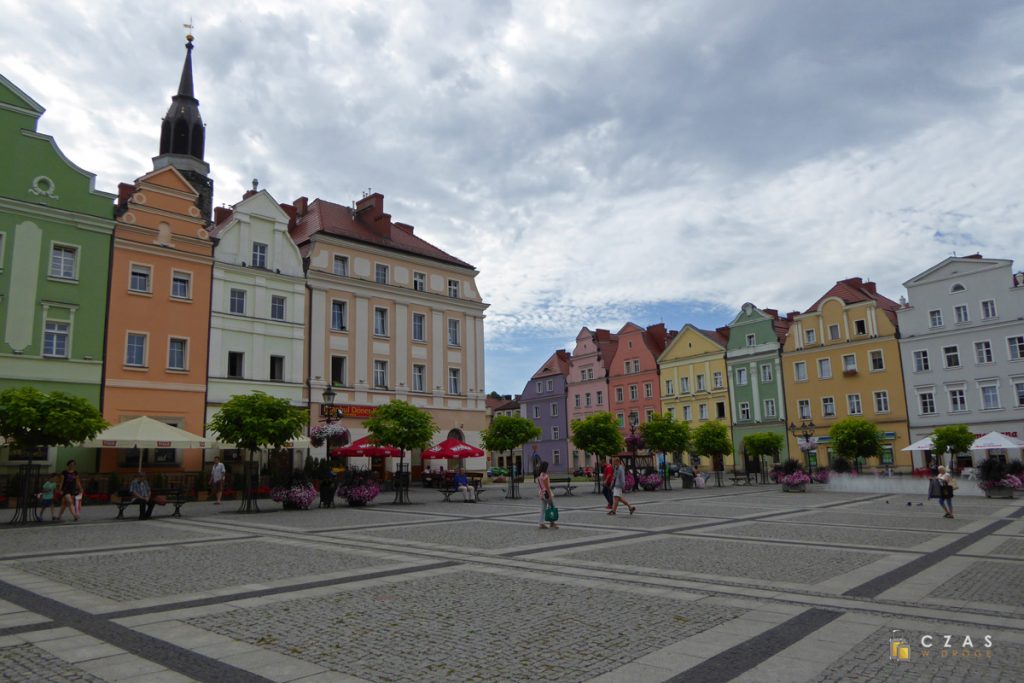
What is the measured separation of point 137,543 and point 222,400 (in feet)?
68.8

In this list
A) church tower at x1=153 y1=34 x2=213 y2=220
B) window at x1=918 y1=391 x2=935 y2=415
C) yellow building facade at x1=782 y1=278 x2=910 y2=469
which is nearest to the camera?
church tower at x1=153 y1=34 x2=213 y2=220

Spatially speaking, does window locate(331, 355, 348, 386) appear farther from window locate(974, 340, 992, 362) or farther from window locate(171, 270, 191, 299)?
window locate(974, 340, 992, 362)

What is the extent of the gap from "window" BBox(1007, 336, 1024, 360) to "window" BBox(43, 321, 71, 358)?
51879mm

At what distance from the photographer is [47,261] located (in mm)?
29719

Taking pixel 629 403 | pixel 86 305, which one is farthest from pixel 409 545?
pixel 629 403

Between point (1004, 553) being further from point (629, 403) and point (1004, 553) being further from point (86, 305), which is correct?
point (629, 403)

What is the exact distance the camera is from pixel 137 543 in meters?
14.6

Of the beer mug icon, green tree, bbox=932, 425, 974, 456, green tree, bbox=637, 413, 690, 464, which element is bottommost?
the beer mug icon

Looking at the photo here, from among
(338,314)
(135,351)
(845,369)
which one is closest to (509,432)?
(338,314)

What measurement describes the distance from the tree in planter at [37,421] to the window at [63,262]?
429 inches

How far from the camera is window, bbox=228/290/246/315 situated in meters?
35.9

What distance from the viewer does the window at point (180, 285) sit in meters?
33.7

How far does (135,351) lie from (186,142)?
45.1 feet

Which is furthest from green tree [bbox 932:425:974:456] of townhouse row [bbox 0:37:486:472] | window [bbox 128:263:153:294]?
window [bbox 128:263:153:294]
